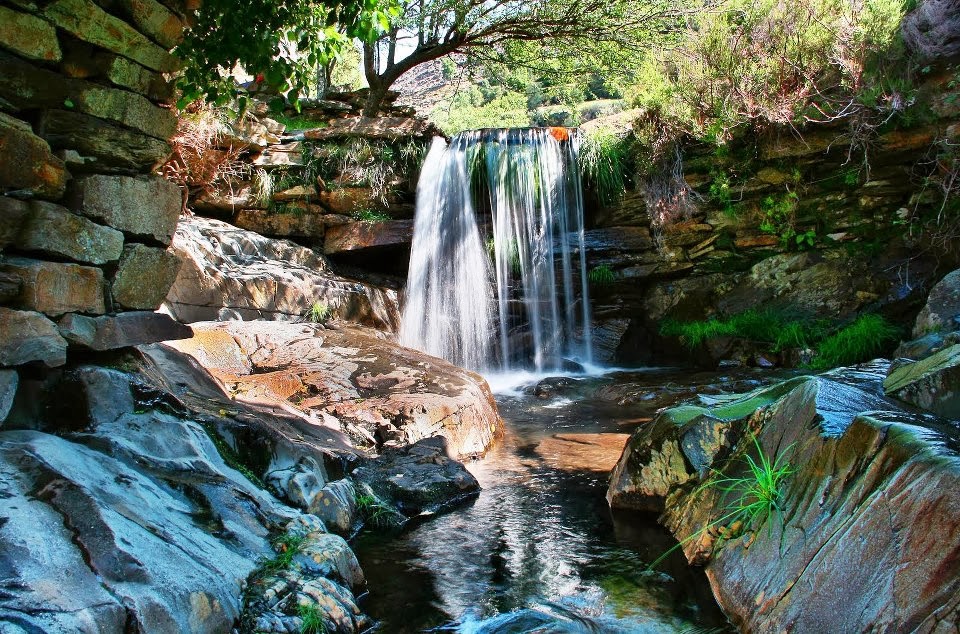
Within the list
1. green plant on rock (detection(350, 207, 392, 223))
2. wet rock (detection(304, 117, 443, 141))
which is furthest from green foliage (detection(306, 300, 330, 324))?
wet rock (detection(304, 117, 443, 141))

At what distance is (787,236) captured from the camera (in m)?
9.77

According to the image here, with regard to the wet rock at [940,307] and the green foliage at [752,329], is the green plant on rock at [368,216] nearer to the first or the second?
the green foliage at [752,329]

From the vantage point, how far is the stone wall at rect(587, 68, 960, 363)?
8.85 meters

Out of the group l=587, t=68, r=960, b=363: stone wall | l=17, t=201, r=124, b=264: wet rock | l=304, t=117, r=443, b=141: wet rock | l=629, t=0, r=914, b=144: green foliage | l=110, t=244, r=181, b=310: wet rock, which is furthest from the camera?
l=304, t=117, r=443, b=141: wet rock

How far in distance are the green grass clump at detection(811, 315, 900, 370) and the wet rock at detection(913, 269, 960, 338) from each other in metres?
0.76

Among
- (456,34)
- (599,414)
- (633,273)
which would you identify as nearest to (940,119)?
(633,273)

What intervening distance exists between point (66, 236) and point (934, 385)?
409cm

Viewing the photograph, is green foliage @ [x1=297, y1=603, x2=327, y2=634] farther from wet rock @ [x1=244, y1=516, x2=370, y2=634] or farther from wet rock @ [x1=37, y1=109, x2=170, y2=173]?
wet rock @ [x1=37, y1=109, x2=170, y2=173]

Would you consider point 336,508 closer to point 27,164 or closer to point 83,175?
point 83,175

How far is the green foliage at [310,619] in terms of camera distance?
103 inches

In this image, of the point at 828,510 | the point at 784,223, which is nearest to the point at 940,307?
the point at 784,223

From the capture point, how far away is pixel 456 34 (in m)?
11.0

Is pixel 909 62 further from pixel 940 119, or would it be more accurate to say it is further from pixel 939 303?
pixel 939 303

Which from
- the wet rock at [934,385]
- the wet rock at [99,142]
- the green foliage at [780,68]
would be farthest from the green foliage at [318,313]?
the wet rock at [934,385]
